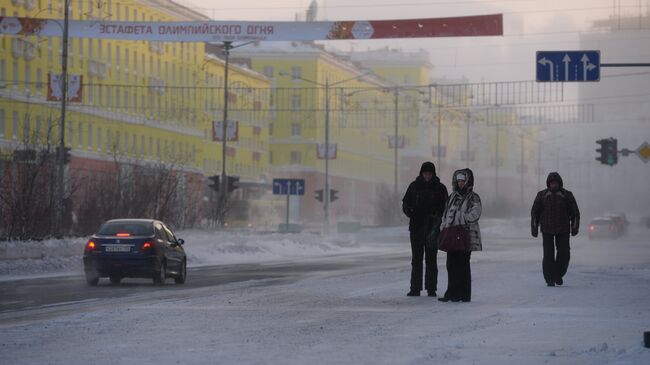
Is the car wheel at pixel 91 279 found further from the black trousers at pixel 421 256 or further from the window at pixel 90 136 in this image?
the window at pixel 90 136

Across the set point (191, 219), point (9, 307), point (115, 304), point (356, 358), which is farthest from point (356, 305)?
point (191, 219)

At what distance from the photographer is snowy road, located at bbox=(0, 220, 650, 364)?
13.8 metres

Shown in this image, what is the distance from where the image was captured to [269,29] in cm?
4772

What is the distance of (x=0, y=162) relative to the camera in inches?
1671

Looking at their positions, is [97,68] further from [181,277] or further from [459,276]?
[459,276]

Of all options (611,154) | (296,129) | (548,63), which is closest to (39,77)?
(611,154)

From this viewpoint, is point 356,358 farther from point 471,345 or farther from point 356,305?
point 356,305

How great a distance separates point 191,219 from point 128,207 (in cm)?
818

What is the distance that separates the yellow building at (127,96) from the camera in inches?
3204

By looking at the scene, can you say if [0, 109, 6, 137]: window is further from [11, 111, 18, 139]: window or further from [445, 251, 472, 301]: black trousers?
[445, 251, 472, 301]: black trousers

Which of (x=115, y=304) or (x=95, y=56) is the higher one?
(x=95, y=56)

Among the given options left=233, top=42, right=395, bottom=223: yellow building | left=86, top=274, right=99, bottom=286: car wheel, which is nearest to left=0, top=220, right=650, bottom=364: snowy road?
left=86, top=274, right=99, bottom=286: car wheel

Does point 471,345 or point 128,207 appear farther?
point 128,207

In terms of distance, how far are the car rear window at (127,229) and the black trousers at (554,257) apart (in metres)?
8.16
